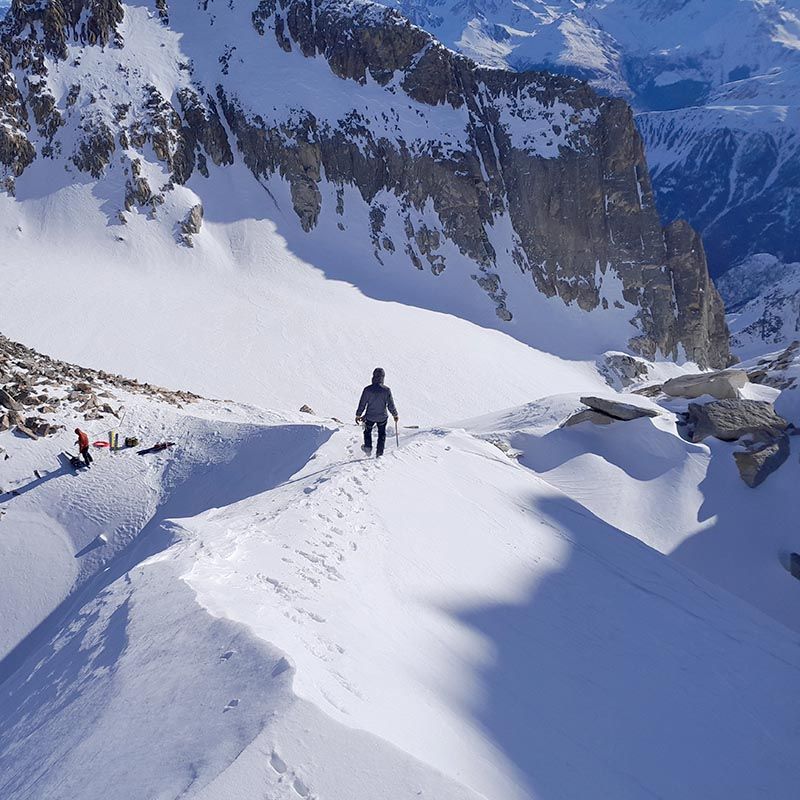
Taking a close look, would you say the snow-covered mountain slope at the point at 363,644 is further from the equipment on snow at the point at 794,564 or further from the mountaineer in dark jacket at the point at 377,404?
the equipment on snow at the point at 794,564

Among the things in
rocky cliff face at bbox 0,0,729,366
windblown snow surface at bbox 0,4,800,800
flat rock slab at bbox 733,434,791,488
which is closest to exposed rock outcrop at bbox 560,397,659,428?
windblown snow surface at bbox 0,4,800,800

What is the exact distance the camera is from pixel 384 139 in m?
49.6

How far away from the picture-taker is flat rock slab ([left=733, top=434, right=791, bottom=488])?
14.1 meters

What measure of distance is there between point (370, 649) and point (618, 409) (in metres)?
12.3

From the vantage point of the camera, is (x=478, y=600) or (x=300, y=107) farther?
(x=300, y=107)

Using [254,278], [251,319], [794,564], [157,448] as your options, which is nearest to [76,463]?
[157,448]

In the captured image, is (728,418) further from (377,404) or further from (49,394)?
(49,394)

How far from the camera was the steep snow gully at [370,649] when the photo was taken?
3.62 m

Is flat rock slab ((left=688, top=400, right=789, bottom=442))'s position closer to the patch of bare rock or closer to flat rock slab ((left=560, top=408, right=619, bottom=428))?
the patch of bare rock

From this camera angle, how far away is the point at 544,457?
50.2 ft

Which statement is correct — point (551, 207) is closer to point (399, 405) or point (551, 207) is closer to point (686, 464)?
point (399, 405)

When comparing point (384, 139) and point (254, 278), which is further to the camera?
point (384, 139)

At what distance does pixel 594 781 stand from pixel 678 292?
184 feet

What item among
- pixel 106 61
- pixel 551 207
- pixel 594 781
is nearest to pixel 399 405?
pixel 594 781
